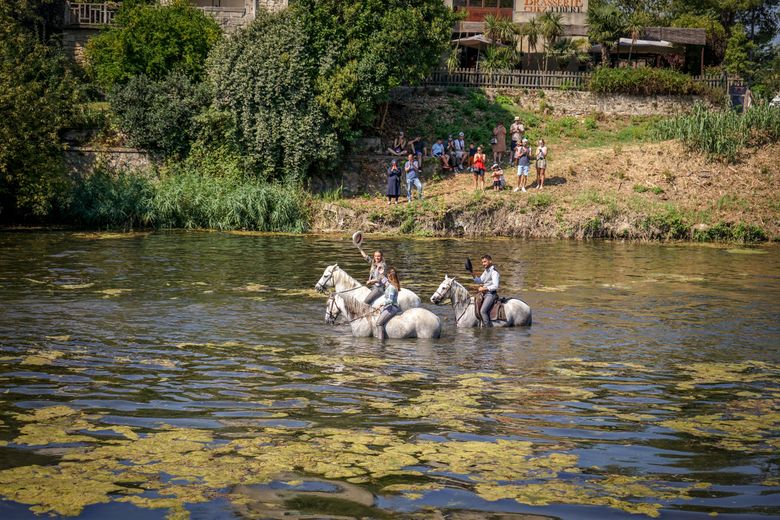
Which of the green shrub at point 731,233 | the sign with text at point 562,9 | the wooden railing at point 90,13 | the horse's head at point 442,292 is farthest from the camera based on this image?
the sign with text at point 562,9

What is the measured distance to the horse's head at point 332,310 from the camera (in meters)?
19.2

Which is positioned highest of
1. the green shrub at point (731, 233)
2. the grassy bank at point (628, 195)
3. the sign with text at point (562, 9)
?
the sign with text at point (562, 9)

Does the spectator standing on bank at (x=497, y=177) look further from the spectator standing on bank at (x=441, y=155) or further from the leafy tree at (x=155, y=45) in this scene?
the leafy tree at (x=155, y=45)

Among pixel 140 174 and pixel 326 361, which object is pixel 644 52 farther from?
pixel 326 361

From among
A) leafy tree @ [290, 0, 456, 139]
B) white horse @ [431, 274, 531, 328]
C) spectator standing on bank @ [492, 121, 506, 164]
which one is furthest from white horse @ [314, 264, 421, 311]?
spectator standing on bank @ [492, 121, 506, 164]

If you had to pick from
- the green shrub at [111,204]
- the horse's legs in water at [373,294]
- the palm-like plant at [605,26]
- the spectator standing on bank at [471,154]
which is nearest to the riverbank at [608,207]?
the spectator standing on bank at [471,154]

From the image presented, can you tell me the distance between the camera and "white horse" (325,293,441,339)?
1859 cm

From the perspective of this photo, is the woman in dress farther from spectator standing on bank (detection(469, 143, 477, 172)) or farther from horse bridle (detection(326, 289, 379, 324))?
horse bridle (detection(326, 289, 379, 324))

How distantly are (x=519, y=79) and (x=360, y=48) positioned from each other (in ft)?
38.3

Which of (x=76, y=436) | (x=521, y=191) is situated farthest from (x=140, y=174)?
(x=76, y=436)

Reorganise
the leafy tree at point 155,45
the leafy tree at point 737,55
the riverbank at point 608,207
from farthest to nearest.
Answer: the leafy tree at point 737,55 < the leafy tree at point 155,45 < the riverbank at point 608,207

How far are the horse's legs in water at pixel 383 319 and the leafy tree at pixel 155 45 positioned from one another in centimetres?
2905

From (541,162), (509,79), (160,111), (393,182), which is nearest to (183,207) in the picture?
(160,111)

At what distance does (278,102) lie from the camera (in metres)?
40.6
